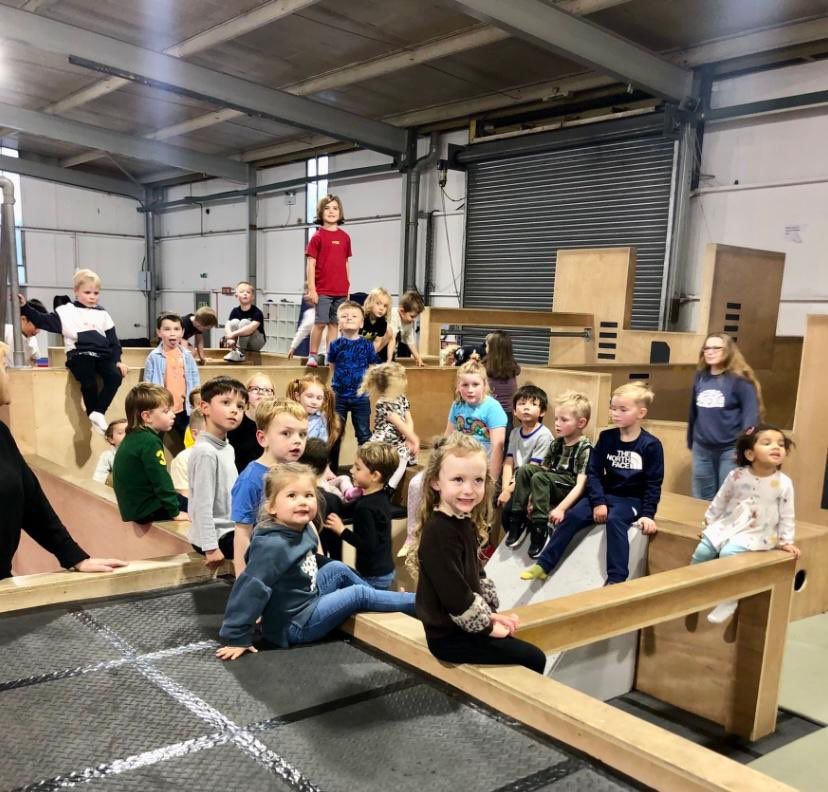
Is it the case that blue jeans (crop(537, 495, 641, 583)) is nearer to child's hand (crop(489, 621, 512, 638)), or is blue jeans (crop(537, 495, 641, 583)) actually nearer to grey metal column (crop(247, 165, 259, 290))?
child's hand (crop(489, 621, 512, 638))

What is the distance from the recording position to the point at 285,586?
7.07 feet

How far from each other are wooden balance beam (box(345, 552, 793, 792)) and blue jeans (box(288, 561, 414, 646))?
2.2 inches

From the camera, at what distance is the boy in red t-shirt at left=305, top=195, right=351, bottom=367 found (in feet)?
18.1

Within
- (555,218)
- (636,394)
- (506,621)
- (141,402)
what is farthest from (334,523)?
(555,218)

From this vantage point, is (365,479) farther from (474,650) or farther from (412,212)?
(412,212)

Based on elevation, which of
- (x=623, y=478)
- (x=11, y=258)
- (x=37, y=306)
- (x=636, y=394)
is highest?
(x=11, y=258)

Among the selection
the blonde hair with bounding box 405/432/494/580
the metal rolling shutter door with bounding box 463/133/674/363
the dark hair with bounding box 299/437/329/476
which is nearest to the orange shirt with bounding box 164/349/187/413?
the dark hair with bounding box 299/437/329/476

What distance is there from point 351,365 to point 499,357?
1.03 meters

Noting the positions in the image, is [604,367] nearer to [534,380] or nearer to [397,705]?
[534,380]

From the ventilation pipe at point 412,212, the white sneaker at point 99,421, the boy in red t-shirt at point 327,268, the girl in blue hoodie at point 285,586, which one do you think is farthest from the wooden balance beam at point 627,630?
the ventilation pipe at point 412,212

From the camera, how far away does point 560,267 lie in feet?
27.4

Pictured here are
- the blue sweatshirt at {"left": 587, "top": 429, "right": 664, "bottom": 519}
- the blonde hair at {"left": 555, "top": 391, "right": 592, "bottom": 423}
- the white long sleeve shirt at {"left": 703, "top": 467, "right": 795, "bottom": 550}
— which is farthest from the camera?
the blonde hair at {"left": 555, "top": 391, "right": 592, "bottom": 423}

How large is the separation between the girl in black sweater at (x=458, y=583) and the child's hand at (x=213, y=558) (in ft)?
3.42

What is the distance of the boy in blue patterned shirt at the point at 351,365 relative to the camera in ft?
15.1
